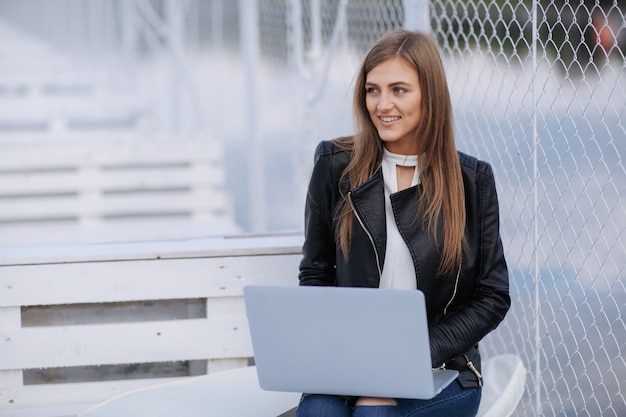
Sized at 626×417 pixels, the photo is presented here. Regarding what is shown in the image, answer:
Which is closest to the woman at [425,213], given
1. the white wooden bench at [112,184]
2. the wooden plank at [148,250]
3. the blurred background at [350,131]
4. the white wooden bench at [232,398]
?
Result: the white wooden bench at [232,398]

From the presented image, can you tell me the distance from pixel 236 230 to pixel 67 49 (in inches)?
484

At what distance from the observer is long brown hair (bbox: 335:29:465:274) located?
92.9 inches

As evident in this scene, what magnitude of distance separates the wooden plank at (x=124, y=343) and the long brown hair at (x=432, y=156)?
61 cm

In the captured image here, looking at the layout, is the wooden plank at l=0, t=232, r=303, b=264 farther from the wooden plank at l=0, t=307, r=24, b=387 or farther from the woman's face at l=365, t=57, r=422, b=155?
the woman's face at l=365, t=57, r=422, b=155

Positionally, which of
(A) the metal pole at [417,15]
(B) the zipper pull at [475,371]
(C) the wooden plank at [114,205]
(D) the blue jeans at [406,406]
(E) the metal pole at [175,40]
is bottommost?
(D) the blue jeans at [406,406]

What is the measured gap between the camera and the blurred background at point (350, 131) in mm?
2719

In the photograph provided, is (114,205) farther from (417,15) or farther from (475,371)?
(475,371)

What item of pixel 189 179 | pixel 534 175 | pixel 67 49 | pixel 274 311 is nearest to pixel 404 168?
pixel 534 175

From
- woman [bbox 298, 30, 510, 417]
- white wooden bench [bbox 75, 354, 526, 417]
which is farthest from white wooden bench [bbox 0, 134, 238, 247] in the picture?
woman [bbox 298, 30, 510, 417]

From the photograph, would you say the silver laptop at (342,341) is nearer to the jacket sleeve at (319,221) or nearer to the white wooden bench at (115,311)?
the jacket sleeve at (319,221)

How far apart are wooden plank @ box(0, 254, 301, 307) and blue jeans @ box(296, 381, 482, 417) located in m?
0.69

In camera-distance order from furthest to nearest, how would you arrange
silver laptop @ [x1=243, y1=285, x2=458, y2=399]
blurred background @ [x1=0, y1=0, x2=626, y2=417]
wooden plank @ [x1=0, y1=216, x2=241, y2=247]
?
1. wooden plank @ [x1=0, y1=216, x2=241, y2=247]
2. blurred background @ [x1=0, y1=0, x2=626, y2=417]
3. silver laptop @ [x1=243, y1=285, x2=458, y2=399]

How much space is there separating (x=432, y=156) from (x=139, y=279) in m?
0.90

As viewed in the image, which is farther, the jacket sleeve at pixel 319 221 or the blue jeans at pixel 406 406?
the jacket sleeve at pixel 319 221
